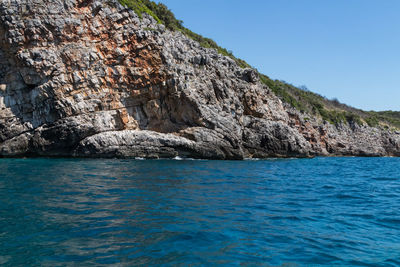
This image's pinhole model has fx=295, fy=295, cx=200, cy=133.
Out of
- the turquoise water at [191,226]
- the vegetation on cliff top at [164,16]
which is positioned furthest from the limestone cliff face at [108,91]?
the turquoise water at [191,226]

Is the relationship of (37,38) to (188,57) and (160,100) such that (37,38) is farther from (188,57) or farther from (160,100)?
(188,57)

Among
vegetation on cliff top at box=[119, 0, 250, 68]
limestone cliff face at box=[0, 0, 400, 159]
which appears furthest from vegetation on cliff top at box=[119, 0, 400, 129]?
limestone cliff face at box=[0, 0, 400, 159]

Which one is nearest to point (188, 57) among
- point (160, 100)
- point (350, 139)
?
point (160, 100)

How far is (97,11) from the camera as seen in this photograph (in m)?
33.4

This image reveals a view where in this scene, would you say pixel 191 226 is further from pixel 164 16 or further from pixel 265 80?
pixel 265 80

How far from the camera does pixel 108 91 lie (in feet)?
104

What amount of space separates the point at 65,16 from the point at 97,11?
361 centimetres

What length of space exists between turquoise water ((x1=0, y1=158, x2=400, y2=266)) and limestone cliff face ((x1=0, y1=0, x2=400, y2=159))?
1852cm

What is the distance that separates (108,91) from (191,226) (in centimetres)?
2726

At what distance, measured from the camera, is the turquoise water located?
5484mm

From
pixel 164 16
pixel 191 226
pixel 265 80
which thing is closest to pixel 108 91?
pixel 164 16

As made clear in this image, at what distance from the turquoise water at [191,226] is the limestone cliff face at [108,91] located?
1852cm

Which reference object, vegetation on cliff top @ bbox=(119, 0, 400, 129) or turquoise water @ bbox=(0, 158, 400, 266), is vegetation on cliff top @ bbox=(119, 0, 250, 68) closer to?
vegetation on cliff top @ bbox=(119, 0, 400, 129)

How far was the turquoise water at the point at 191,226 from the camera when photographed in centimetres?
548
